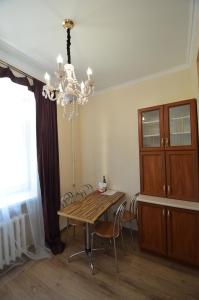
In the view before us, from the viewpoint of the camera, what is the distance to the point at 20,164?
218 centimetres

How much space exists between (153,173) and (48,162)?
1.59 metres

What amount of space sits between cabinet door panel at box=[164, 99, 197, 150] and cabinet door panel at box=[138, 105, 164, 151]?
0.44ft

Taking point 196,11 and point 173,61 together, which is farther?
point 173,61

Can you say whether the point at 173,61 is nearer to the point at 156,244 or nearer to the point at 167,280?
the point at 156,244

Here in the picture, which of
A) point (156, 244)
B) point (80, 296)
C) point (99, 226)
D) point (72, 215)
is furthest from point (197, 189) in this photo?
point (80, 296)

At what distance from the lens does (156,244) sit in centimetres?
220

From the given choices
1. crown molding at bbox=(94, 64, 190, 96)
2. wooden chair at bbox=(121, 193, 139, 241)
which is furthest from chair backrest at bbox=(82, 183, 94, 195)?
crown molding at bbox=(94, 64, 190, 96)

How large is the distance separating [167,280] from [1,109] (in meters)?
2.82

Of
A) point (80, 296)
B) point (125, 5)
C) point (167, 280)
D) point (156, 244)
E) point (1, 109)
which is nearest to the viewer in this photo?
point (125, 5)

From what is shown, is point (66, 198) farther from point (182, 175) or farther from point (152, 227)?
point (182, 175)

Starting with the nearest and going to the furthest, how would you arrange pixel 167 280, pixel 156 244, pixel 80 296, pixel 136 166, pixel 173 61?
pixel 80 296, pixel 167 280, pixel 156 244, pixel 173 61, pixel 136 166

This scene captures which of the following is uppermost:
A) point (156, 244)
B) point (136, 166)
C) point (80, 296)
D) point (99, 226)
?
point (136, 166)

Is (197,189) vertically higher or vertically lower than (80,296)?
higher

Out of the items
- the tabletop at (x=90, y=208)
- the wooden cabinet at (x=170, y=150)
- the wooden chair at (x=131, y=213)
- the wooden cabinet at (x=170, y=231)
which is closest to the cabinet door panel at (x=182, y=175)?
the wooden cabinet at (x=170, y=150)
